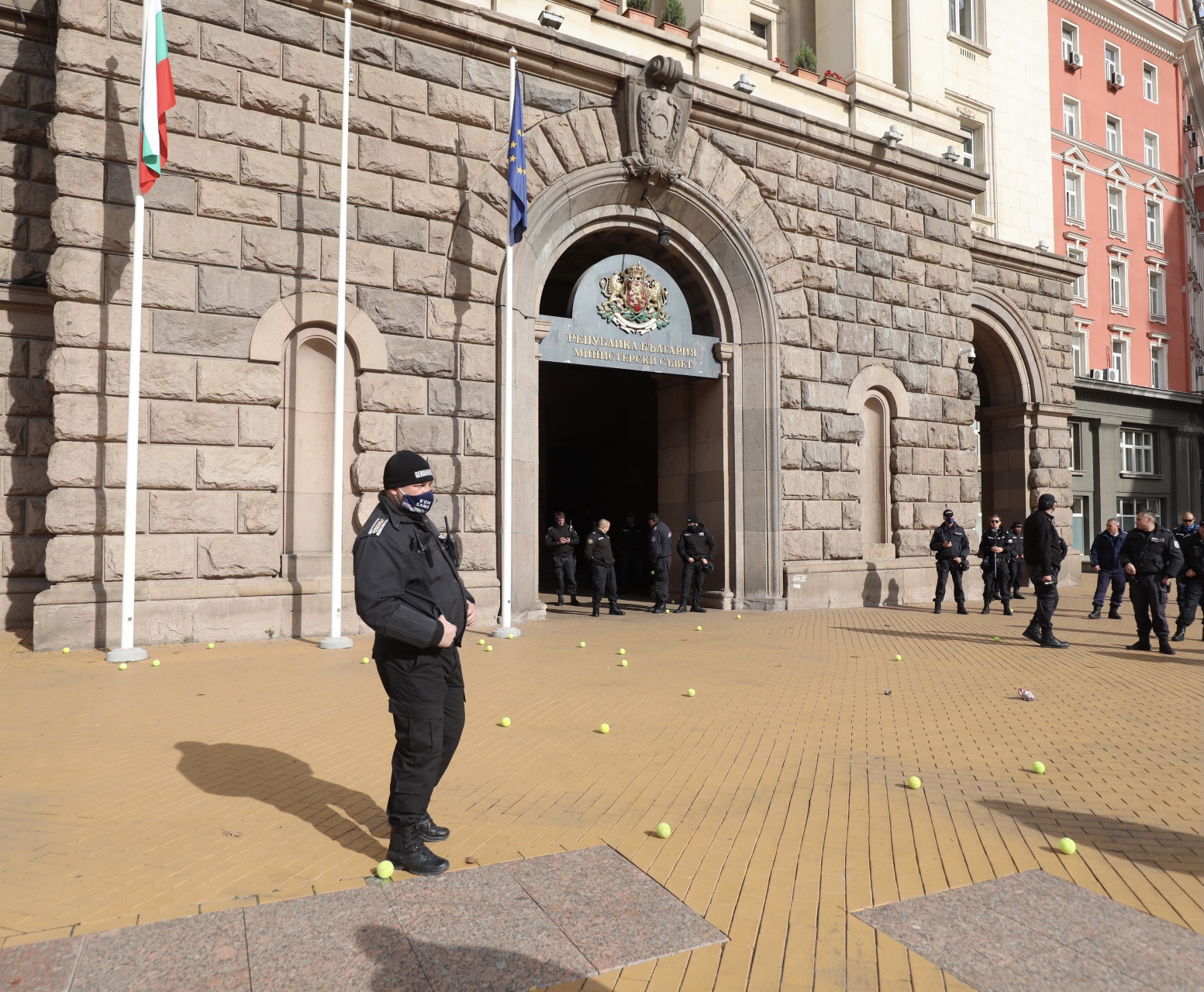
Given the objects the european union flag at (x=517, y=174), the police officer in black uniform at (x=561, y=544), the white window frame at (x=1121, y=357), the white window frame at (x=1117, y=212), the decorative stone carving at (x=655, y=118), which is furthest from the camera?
the white window frame at (x=1117, y=212)

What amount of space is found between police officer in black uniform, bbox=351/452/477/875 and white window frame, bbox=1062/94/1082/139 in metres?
32.5

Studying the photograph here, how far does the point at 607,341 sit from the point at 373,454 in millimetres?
4739

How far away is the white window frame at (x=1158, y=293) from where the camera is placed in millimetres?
32938

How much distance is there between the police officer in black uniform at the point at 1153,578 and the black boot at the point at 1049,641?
868 millimetres

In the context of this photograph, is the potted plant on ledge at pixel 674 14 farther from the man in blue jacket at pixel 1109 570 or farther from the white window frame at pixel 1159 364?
the white window frame at pixel 1159 364

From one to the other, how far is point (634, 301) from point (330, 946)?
41.4ft

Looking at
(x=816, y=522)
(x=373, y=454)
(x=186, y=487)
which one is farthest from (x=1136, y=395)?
(x=186, y=487)

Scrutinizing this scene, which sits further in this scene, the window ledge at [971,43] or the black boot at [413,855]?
the window ledge at [971,43]

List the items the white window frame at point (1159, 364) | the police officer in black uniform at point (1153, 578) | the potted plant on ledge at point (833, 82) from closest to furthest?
the police officer in black uniform at point (1153, 578), the potted plant on ledge at point (833, 82), the white window frame at point (1159, 364)

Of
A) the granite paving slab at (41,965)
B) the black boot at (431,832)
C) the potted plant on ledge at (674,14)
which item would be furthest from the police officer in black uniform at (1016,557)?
the granite paving slab at (41,965)

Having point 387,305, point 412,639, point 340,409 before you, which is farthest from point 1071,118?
point 412,639

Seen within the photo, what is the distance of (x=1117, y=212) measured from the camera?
31.7 metres

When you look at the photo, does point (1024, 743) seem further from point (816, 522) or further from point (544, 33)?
point (544, 33)

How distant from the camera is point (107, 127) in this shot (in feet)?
33.6
